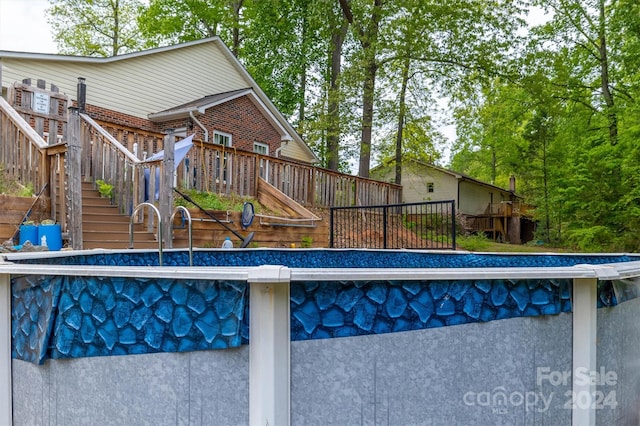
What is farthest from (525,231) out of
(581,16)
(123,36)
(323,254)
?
(123,36)

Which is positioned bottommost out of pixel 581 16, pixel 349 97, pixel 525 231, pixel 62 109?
pixel 525 231

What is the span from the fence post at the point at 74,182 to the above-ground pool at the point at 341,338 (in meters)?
3.81

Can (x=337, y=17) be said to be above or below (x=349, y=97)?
above

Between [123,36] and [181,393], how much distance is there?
24.2m

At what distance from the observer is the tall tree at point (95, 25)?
67.6 feet

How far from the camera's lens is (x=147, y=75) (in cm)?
1326

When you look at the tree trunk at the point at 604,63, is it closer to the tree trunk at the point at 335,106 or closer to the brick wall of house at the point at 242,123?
the tree trunk at the point at 335,106

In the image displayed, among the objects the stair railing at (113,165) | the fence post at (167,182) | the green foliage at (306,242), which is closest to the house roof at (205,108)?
the stair railing at (113,165)

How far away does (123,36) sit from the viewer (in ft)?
70.4

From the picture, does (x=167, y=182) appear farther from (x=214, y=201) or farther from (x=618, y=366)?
(x=618, y=366)

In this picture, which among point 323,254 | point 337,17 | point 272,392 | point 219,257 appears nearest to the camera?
point 272,392

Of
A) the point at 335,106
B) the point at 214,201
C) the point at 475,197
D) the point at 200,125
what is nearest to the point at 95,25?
the point at 200,125

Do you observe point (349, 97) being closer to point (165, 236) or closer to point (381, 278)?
point (165, 236)

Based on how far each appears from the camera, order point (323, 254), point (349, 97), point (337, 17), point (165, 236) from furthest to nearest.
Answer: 1. point (337, 17)
2. point (349, 97)
3. point (165, 236)
4. point (323, 254)
